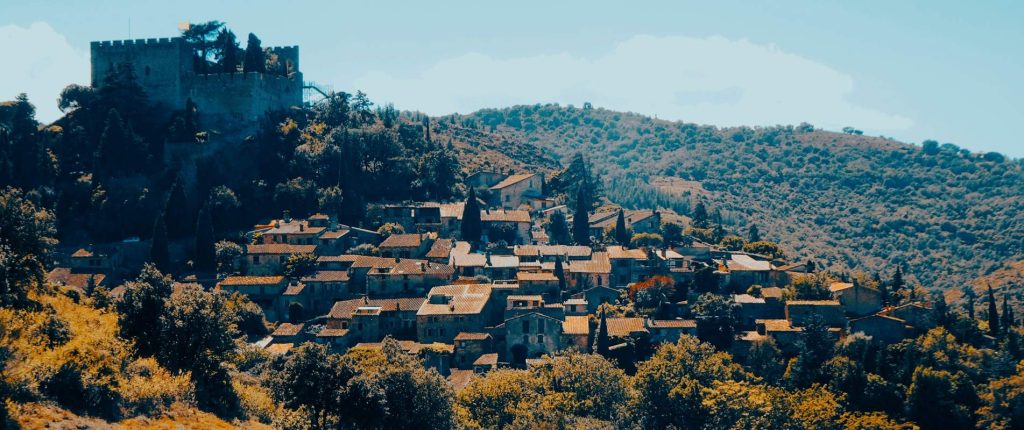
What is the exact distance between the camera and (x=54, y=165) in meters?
78.8

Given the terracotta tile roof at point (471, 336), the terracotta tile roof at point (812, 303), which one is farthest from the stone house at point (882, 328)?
the terracotta tile roof at point (471, 336)

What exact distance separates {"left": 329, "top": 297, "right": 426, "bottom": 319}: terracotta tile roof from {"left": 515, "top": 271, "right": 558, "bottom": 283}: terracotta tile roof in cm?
642

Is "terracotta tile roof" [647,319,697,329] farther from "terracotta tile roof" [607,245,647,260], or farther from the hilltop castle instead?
the hilltop castle

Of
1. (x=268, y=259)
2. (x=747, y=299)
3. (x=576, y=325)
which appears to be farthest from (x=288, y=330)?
(x=747, y=299)

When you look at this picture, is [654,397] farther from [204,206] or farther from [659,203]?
[659,203]

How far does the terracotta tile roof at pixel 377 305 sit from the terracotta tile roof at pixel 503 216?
17030 millimetres

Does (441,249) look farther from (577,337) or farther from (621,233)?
(621,233)

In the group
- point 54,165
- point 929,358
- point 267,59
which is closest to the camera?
point 929,358

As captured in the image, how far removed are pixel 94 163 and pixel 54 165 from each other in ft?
9.24

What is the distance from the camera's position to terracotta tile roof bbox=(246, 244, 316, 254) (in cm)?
7181

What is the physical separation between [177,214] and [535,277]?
2628cm

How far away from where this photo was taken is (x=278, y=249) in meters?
72.2

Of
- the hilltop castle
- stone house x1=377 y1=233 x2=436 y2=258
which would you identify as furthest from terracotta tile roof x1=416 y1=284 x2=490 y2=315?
the hilltop castle

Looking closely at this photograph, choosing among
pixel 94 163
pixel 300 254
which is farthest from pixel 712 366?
pixel 94 163
